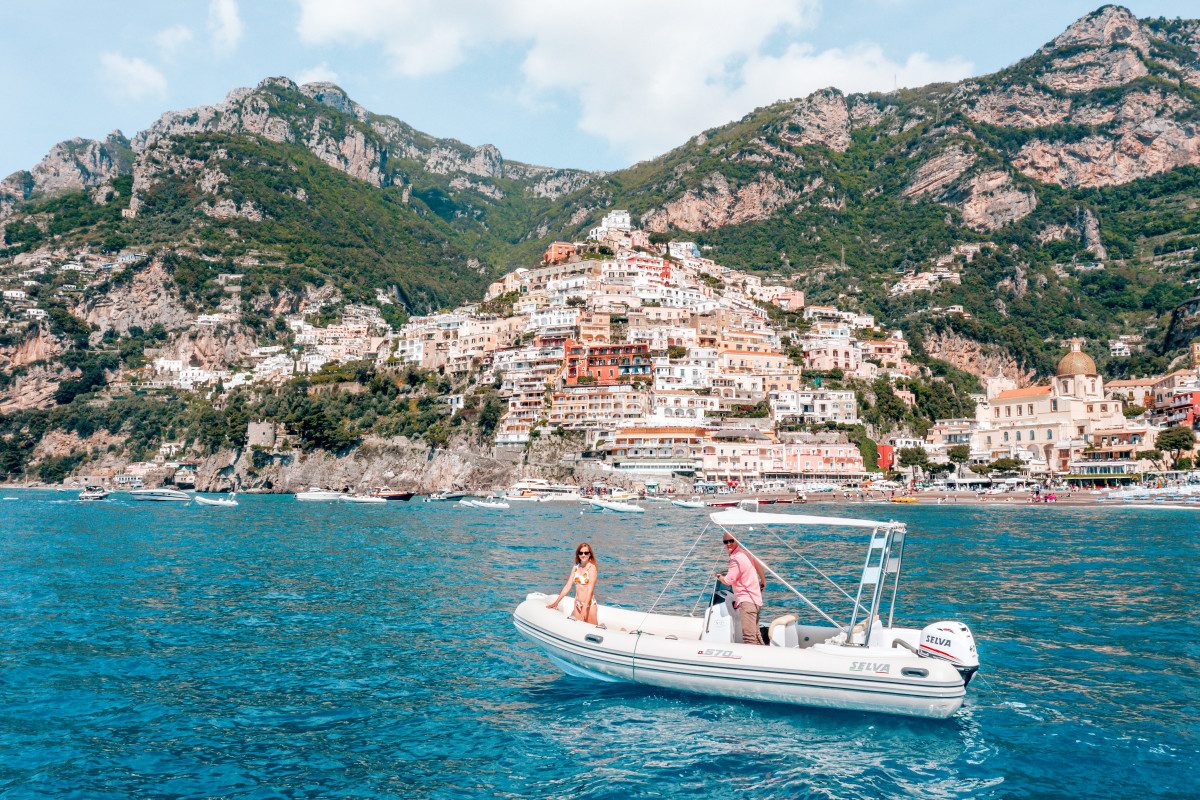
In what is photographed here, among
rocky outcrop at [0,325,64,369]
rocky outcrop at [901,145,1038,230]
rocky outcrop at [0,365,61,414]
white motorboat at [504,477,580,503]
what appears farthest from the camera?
rocky outcrop at [901,145,1038,230]

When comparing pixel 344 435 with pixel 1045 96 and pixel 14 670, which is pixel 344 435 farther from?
pixel 1045 96

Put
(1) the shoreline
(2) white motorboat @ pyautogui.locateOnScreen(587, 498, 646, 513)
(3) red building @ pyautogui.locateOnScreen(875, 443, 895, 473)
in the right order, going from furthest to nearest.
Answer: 1. (3) red building @ pyautogui.locateOnScreen(875, 443, 895, 473)
2. (1) the shoreline
3. (2) white motorboat @ pyautogui.locateOnScreen(587, 498, 646, 513)

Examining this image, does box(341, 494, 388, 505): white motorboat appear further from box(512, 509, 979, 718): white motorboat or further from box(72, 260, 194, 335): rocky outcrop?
box(72, 260, 194, 335): rocky outcrop

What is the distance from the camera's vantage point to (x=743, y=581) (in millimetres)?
13328

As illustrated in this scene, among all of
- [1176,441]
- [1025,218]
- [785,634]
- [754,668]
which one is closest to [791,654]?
[754,668]

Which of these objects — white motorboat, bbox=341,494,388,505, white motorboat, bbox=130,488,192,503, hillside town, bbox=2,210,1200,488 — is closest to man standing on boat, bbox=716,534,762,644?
white motorboat, bbox=341,494,388,505

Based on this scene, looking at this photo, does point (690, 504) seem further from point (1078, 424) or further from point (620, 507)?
point (1078, 424)

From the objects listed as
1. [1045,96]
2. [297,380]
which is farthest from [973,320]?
[297,380]

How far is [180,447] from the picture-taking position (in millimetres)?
118750

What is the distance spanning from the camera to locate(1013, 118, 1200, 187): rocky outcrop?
587 feet

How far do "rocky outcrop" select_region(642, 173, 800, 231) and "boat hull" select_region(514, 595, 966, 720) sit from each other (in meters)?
186

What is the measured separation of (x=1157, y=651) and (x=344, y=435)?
94648 mm

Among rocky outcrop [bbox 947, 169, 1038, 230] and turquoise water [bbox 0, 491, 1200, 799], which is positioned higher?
rocky outcrop [bbox 947, 169, 1038, 230]

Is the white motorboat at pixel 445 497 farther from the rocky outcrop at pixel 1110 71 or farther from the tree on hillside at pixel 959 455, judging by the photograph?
the rocky outcrop at pixel 1110 71
